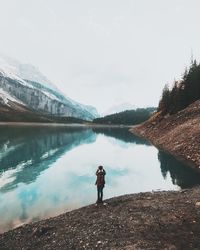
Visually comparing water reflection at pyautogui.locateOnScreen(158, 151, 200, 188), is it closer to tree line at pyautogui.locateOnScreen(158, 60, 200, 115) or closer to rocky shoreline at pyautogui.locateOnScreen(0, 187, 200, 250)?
rocky shoreline at pyautogui.locateOnScreen(0, 187, 200, 250)

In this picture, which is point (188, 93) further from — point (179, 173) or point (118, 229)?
point (118, 229)

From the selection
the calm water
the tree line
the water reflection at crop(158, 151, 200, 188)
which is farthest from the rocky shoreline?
the tree line

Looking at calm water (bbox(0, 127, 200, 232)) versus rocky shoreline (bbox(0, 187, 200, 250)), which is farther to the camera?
calm water (bbox(0, 127, 200, 232))

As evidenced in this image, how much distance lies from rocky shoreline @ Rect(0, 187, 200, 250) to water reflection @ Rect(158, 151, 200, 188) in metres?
16.0

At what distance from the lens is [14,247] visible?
24.0m

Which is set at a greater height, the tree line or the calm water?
the tree line

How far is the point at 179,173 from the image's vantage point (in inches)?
2208

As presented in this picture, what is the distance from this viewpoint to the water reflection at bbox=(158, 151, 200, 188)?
159 feet

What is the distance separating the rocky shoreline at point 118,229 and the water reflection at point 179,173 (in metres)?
16.0

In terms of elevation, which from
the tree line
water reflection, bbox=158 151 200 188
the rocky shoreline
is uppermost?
the tree line

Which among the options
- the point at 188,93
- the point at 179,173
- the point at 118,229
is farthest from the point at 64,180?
the point at 188,93

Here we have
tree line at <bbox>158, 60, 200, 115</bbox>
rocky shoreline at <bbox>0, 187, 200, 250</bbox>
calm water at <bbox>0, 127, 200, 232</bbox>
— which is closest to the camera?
rocky shoreline at <bbox>0, 187, 200, 250</bbox>

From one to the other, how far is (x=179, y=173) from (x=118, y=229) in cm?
3255

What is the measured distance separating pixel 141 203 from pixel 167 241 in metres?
10.6
